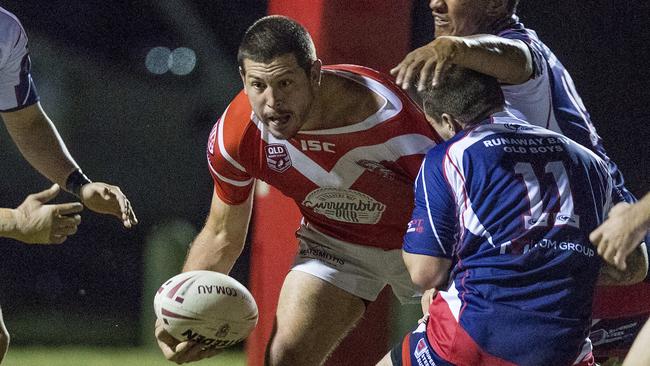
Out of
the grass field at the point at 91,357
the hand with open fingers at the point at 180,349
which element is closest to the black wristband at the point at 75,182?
the hand with open fingers at the point at 180,349

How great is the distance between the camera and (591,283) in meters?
2.73

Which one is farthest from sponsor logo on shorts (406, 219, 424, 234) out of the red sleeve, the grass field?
the grass field

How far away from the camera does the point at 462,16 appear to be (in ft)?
11.5

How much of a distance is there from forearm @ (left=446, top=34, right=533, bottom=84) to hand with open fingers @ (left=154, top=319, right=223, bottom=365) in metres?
1.25

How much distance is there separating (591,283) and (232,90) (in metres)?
3.04

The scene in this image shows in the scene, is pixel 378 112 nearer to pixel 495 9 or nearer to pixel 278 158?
pixel 278 158

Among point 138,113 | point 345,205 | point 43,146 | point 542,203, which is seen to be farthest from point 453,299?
point 138,113

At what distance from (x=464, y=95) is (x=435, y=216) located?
35cm

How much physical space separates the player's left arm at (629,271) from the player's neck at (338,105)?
0.95 meters

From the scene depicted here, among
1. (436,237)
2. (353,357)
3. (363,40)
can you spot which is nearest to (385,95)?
(436,237)

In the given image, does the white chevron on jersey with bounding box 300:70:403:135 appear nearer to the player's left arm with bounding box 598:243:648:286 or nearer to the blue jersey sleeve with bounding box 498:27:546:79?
the blue jersey sleeve with bounding box 498:27:546:79

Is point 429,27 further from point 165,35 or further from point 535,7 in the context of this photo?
point 165,35

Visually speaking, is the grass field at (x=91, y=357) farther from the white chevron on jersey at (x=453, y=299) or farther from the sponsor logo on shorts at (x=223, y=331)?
the white chevron on jersey at (x=453, y=299)

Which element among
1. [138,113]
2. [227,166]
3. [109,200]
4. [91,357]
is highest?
[227,166]
